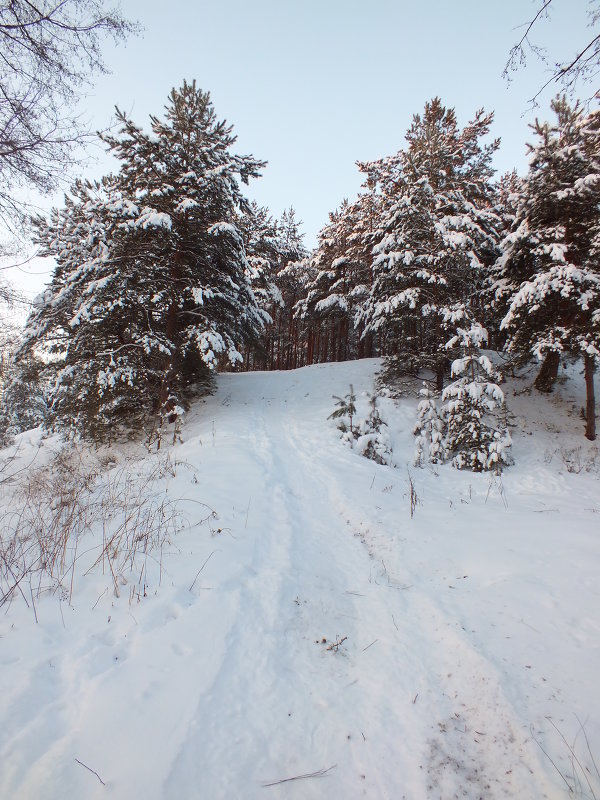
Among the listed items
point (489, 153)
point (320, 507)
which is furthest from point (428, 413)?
point (489, 153)

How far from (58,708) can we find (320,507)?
429 cm

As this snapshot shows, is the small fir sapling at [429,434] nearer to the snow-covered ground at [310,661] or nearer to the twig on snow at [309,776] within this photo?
the snow-covered ground at [310,661]

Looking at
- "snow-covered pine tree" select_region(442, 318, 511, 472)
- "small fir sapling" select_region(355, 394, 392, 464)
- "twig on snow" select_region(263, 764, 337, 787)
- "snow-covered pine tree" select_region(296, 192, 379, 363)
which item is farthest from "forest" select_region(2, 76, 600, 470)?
"twig on snow" select_region(263, 764, 337, 787)

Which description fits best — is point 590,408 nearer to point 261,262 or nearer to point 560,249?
point 560,249

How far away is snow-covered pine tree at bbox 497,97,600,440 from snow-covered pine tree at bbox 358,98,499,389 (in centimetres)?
131

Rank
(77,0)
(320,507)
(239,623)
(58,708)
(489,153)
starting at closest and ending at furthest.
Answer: (58,708) < (239,623) < (77,0) < (320,507) < (489,153)

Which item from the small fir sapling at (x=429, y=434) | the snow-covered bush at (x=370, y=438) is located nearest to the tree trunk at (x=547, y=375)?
the small fir sapling at (x=429, y=434)

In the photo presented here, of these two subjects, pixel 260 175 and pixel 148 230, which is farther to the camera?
pixel 260 175

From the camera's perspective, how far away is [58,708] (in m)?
1.99

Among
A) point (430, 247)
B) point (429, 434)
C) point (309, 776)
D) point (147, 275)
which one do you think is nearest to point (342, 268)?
point (430, 247)

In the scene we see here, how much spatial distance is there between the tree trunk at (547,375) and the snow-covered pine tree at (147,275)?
12.1 m

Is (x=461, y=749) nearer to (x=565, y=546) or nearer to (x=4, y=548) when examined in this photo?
(x=565, y=546)

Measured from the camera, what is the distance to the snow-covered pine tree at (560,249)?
10508 mm

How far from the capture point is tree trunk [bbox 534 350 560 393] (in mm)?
13800
